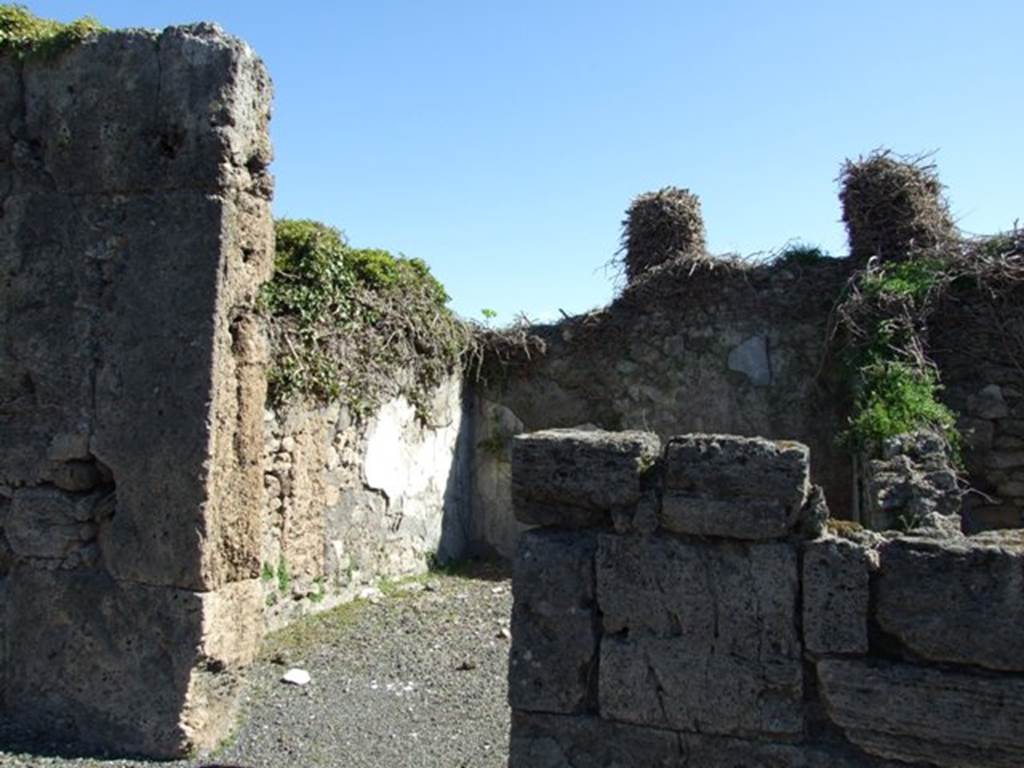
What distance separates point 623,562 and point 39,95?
3.71 metres

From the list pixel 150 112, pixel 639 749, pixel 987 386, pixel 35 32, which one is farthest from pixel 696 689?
pixel 987 386

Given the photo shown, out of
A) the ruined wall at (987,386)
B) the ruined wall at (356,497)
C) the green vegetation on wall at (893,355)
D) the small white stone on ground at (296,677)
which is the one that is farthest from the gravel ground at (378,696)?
the ruined wall at (987,386)

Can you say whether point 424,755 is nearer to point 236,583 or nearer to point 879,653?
point 236,583

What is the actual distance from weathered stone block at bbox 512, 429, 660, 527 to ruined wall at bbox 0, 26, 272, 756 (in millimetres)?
1706

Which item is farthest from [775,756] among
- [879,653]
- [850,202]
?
[850,202]

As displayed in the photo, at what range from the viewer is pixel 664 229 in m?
11.5

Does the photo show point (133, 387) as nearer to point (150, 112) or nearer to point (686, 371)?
point (150, 112)

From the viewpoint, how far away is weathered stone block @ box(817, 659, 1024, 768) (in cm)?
305

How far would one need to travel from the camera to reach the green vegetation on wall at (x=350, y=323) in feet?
24.7

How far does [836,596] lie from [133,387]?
3.21 m

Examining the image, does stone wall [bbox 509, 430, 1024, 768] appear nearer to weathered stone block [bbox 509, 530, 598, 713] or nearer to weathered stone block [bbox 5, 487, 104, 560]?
weathered stone block [bbox 509, 530, 598, 713]

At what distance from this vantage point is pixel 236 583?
4.74 meters

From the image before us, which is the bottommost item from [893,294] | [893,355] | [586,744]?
[586,744]

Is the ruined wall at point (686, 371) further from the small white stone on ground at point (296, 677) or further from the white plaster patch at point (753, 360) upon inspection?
the small white stone on ground at point (296, 677)
